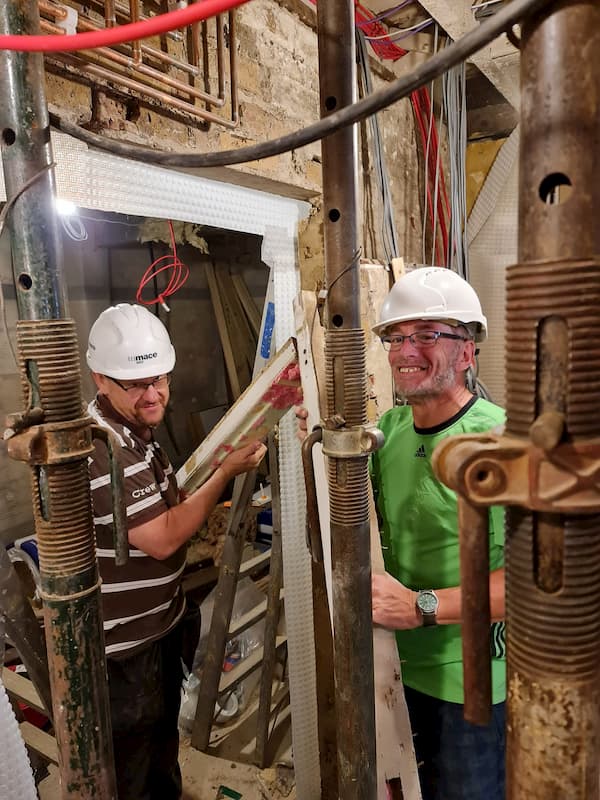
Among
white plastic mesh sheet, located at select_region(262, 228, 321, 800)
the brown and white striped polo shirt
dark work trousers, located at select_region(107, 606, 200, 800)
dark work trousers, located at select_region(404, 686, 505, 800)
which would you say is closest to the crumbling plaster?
white plastic mesh sheet, located at select_region(262, 228, 321, 800)

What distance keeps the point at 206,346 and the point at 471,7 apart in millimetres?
3417

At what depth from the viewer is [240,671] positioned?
8.25ft

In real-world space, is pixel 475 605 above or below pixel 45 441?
below

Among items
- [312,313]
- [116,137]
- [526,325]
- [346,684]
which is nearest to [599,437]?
[526,325]

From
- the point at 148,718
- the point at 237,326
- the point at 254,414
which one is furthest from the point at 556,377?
the point at 237,326

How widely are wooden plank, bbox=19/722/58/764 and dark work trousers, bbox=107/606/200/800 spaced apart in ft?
1.04

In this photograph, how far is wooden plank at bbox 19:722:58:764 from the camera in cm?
187

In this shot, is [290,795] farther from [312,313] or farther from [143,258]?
[143,258]

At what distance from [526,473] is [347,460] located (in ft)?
1.82

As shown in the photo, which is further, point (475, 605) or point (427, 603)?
point (427, 603)

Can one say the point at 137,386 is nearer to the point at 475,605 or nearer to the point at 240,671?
the point at 475,605

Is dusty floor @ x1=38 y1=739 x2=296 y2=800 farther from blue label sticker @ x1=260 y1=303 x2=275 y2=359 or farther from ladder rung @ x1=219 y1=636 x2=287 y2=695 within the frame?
blue label sticker @ x1=260 y1=303 x2=275 y2=359

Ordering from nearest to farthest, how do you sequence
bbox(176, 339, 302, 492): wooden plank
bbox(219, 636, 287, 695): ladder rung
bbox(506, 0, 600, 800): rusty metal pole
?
bbox(506, 0, 600, 800): rusty metal pole → bbox(176, 339, 302, 492): wooden plank → bbox(219, 636, 287, 695): ladder rung

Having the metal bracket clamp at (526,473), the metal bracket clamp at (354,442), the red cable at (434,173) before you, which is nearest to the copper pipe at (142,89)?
the metal bracket clamp at (354,442)
